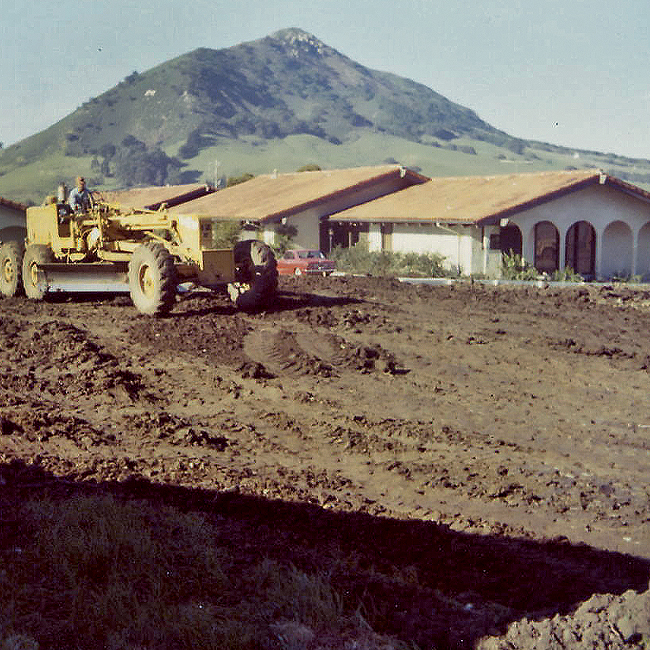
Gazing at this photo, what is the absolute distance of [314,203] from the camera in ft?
137

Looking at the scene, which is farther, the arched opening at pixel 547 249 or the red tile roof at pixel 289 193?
the red tile roof at pixel 289 193

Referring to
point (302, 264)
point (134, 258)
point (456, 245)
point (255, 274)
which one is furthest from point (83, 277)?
point (456, 245)

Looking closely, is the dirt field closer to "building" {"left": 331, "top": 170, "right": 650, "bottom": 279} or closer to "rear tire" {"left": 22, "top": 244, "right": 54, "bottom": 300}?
"rear tire" {"left": 22, "top": 244, "right": 54, "bottom": 300}

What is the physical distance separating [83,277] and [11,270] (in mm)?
3154

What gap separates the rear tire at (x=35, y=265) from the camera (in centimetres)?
2248

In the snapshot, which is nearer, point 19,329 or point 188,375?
point 188,375

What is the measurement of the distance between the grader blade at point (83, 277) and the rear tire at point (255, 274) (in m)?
2.68

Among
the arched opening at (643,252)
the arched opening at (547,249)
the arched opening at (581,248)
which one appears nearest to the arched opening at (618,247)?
the arched opening at (581,248)

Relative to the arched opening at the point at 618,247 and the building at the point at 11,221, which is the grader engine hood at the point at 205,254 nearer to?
the building at the point at 11,221

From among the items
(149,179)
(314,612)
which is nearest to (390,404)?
(314,612)

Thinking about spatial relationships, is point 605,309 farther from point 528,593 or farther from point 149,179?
point 149,179

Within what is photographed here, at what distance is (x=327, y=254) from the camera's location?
41.7 meters

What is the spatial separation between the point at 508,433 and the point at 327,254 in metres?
29.8

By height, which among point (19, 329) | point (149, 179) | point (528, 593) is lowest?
point (528, 593)
